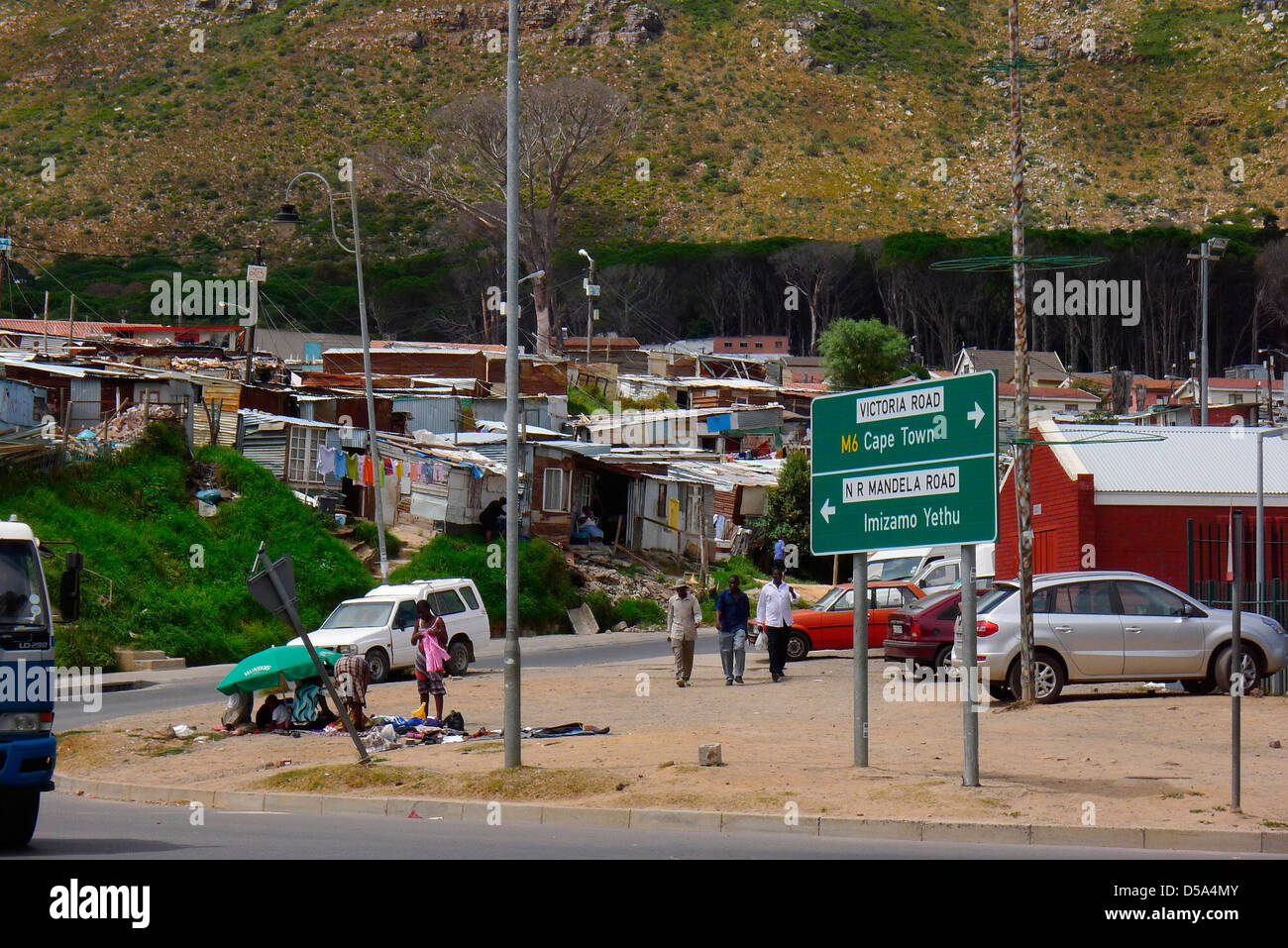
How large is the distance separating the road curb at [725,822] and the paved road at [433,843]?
148 mm

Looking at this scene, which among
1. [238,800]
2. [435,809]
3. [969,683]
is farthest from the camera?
[238,800]

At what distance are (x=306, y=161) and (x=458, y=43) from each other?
32.5 metres

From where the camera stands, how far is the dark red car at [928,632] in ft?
70.5

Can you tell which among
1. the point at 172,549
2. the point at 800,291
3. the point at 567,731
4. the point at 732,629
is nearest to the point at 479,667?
the point at 732,629

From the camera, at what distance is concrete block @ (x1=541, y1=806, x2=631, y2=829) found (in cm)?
1188

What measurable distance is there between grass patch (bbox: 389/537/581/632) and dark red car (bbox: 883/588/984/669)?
1602cm

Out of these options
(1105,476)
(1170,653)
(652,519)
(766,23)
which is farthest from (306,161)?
(1170,653)

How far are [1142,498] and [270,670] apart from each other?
1790 centimetres

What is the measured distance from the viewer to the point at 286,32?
138375 mm

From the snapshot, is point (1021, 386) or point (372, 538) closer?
point (1021, 386)

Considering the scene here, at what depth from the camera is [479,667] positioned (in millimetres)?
28516

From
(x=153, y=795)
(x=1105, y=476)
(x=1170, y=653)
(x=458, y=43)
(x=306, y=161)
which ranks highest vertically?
(x=458, y=43)

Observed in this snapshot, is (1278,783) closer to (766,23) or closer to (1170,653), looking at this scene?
(1170,653)
